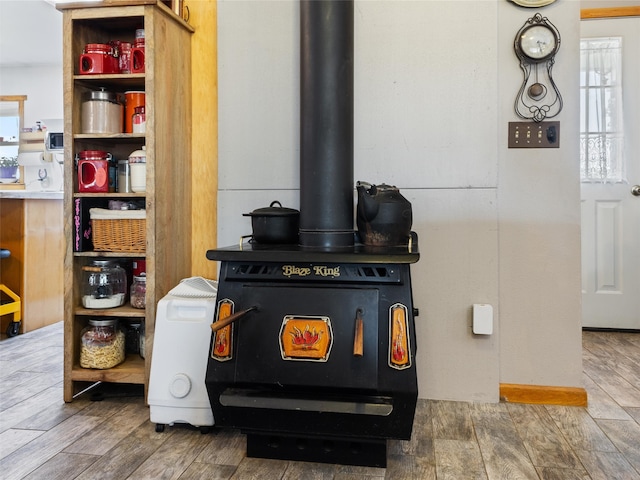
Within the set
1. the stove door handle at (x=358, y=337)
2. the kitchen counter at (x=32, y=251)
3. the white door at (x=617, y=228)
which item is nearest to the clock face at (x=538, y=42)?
the stove door handle at (x=358, y=337)

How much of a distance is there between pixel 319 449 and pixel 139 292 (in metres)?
1.02

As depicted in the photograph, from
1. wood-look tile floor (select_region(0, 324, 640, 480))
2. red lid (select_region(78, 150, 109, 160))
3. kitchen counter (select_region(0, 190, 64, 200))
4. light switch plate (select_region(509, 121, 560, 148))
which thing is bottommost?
wood-look tile floor (select_region(0, 324, 640, 480))

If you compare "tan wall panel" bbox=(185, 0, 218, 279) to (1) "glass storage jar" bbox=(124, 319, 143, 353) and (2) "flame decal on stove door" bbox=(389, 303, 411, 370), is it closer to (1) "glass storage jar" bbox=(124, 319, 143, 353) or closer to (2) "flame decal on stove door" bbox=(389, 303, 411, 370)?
(1) "glass storage jar" bbox=(124, 319, 143, 353)

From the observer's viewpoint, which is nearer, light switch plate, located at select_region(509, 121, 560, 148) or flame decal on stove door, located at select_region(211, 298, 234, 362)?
flame decal on stove door, located at select_region(211, 298, 234, 362)

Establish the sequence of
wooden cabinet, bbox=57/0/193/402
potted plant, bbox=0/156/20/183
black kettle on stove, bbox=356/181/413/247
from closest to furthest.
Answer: black kettle on stove, bbox=356/181/413/247 < wooden cabinet, bbox=57/0/193/402 < potted plant, bbox=0/156/20/183

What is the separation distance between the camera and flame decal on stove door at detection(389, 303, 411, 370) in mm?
1455

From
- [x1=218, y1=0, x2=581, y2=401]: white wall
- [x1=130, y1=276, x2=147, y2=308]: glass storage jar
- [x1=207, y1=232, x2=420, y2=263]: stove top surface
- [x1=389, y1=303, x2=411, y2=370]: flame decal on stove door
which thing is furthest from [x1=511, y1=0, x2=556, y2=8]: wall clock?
[x1=130, y1=276, x2=147, y2=308]: glass storage jar

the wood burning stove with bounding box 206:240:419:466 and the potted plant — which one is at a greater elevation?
the potted plant

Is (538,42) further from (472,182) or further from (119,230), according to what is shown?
(119,230)

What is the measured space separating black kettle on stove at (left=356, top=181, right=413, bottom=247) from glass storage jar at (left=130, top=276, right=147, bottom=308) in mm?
986

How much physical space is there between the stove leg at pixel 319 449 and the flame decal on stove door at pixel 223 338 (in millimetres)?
267

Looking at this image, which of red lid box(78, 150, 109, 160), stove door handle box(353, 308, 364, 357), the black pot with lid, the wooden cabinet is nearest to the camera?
stove door handle box(353, 308, 364, 357)

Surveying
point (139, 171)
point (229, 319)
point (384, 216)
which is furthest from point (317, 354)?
point (139, 171)

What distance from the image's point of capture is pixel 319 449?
1558 millimetres
